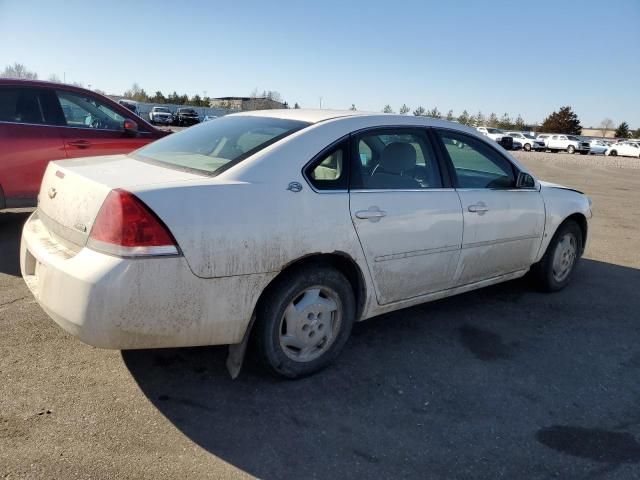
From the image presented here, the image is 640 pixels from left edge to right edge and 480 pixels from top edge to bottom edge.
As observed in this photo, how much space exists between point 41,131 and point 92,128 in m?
0.58

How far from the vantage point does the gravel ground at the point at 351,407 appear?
251cm

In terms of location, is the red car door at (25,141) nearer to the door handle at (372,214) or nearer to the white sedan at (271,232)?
the white sedan at (271,232)

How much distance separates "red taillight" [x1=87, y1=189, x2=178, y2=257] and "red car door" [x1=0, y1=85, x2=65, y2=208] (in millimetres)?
4053

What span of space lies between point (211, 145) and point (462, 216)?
5.98ft

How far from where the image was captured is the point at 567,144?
44.8 metres

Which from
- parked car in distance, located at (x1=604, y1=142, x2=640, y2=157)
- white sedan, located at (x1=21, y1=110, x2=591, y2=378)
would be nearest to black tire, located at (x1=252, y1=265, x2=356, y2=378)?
white sedan, located at (x1=21, y1=110, x2=591, y2=378)

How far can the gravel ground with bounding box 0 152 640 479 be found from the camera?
2508 mm

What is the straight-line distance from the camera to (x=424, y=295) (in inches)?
151

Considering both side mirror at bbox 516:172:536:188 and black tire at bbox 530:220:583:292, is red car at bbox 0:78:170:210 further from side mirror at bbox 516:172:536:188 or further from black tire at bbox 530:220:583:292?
black tire at bbox 530:220:583:292

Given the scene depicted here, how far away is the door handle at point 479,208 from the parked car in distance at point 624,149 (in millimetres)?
43759

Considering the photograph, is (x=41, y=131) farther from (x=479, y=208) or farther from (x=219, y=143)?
(x=479, y=208)

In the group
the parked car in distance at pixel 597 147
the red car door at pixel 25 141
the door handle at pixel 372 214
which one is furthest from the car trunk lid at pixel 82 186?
the parked car in distance at pixel 597 147

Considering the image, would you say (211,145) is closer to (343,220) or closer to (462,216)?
(343,220)

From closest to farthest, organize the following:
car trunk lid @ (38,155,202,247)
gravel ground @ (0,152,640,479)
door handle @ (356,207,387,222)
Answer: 1. gravel ground @ (0,152,640,479)
2. car trunk lid @ (38,155,202,247)
3. door handle @ (356,207,387,222)
